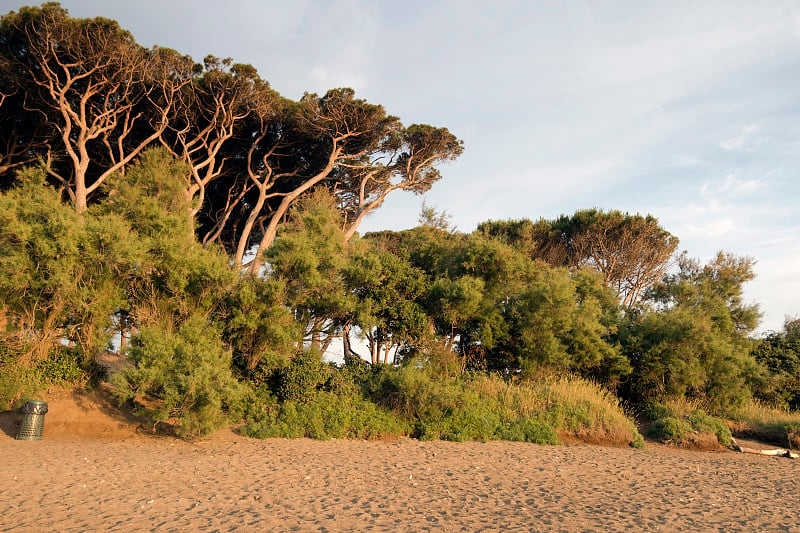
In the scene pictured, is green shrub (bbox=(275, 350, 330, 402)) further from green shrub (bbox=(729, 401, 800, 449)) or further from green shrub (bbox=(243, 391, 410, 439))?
green shrub (bbox=(729, 401, 800, 449))

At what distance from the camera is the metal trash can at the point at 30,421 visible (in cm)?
971

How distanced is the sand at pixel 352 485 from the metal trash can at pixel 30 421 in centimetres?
25

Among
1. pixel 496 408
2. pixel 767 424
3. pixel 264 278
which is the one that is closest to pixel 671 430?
pixel 767 424

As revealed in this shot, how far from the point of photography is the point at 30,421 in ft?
32.0

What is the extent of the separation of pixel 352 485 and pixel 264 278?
239 inches

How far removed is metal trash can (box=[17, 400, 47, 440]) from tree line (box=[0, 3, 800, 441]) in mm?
1095

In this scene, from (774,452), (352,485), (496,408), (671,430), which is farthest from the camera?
(671,430)

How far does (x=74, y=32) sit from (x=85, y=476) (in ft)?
53.5

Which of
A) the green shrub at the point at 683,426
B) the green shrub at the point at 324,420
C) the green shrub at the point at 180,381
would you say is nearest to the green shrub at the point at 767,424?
the green shrub at the point at 683,426

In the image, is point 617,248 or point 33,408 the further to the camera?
point 617,248

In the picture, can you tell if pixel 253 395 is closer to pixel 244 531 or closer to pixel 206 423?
pixel 206 423

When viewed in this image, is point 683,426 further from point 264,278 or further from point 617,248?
point 617,248

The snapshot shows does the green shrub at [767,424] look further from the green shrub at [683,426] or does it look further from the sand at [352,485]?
the sand at [352,485]

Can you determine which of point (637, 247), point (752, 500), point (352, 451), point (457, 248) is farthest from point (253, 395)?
point (637, 247)
